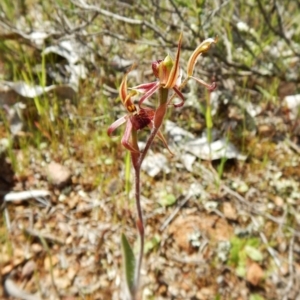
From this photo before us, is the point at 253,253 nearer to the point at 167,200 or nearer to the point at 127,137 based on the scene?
the point at 167,200

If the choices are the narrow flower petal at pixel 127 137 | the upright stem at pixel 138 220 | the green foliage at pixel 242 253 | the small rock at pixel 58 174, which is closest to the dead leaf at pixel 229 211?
the green foliage at pixel 242 253

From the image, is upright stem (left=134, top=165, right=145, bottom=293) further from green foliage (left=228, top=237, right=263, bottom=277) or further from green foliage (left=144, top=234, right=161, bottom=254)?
green foliage (left=228, top=237, right=263, bottom=277)

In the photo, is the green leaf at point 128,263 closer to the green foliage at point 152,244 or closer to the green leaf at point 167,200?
the green foliage at point 152,244

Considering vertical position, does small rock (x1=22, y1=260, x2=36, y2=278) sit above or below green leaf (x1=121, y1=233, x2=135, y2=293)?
below

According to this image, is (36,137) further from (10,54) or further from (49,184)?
(10,54)

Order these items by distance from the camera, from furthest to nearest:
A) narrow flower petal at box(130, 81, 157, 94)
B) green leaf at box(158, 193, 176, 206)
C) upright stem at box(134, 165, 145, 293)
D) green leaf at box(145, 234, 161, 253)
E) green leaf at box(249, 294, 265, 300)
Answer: green leaf at box(158, 193, 176, 206)
green leaf at box(145, 234, 161, 253)
green leaf at box(249, 294, 265, 300)
upright stem at box(134, 165, 145, 293)
narrow flower petal at box(130, 81, 157, 94)

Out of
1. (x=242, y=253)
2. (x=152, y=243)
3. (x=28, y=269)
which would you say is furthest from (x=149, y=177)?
(x=28, y=269)

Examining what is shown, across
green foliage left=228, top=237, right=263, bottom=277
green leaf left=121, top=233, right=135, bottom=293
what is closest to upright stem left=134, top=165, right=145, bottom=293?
green leaf left=121, top=233, right=135, bottom=293

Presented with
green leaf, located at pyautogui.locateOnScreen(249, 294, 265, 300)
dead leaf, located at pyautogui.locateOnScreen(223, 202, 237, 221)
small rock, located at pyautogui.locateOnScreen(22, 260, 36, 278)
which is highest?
dead leaf, located at pyautogui.locateOnScreen(223, 202, 237, 221)
